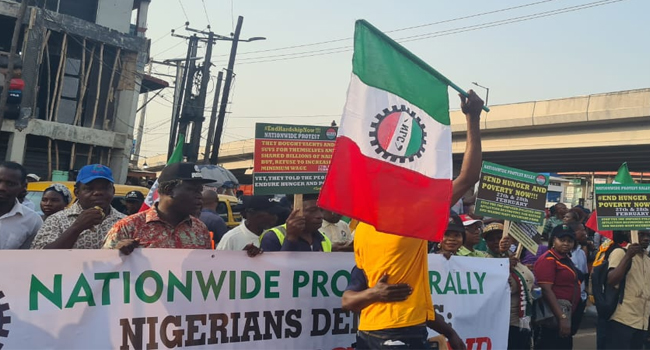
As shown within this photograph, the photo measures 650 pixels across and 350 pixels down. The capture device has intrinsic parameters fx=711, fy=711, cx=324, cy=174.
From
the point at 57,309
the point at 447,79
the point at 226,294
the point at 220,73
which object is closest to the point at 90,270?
the point at 57,309

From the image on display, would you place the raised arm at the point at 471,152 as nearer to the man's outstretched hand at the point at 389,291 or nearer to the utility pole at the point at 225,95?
the man's outstretched hand at the point at 389,291

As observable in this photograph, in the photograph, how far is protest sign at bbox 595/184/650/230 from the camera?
23.2 ft

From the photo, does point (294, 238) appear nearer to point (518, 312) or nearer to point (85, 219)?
point (85, 219)

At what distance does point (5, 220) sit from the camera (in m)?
4.35

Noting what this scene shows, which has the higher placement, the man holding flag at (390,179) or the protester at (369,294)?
the man holding flag at (390,179)

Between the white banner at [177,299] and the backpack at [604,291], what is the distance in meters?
2.37

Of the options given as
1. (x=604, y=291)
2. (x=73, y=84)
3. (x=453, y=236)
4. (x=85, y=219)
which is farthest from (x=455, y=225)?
(x=73, y=84)

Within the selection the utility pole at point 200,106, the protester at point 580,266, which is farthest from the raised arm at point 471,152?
the utility pole at point 200,106

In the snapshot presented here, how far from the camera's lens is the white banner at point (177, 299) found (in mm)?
3734

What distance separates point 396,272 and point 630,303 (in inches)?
164

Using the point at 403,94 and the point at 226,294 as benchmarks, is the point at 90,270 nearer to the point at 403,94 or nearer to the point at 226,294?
the point at 226,294

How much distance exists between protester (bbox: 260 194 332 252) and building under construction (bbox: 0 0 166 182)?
17.3 metres

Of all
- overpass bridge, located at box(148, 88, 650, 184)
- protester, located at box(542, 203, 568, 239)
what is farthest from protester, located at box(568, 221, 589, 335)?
overpass bridge, located at box(148, 88, 650, 184)

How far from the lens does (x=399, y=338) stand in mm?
3504
